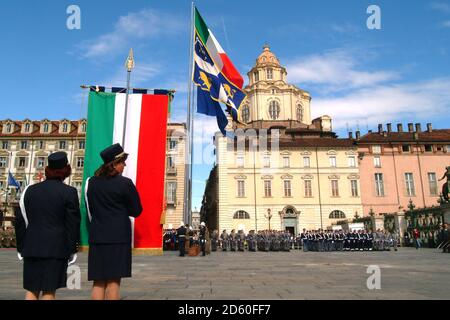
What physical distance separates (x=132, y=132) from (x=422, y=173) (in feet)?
143

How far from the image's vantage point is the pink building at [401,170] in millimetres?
46031

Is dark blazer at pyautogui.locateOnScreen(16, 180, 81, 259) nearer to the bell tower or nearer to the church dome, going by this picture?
the bell tower

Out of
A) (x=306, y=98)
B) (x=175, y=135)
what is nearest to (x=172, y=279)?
(x=175, y=135)

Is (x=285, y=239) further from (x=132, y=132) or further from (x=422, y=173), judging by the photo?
(x=422, y=173)

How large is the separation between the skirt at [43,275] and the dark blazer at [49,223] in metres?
0.07

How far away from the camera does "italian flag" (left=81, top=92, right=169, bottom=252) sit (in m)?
16.5

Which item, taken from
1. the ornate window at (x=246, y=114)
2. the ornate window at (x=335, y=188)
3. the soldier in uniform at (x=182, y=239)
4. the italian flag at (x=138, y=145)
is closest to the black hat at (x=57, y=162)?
the italian flag at (x=138, y=145)

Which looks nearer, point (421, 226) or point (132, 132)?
point (132, 132)

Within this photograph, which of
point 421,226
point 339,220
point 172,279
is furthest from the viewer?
point 339,220

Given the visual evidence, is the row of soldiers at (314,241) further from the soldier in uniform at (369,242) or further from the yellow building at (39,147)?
the yellow building at (39,147)

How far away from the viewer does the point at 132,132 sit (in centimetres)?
1719

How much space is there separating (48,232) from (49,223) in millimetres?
94

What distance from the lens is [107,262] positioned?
3756mm

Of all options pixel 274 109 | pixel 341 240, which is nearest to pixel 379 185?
pixel 274 109
